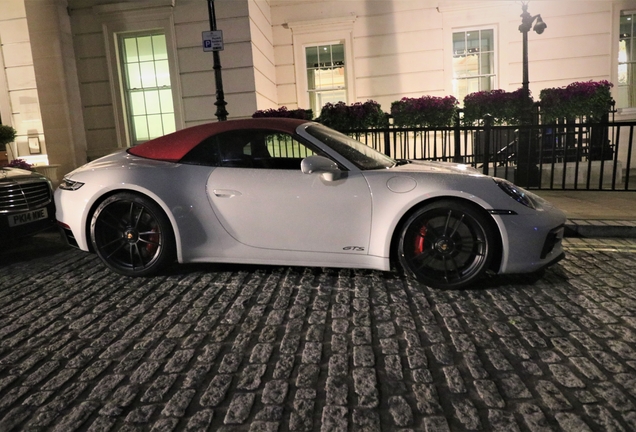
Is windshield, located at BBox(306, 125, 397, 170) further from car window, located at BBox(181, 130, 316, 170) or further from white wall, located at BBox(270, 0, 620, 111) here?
white wall, located at BBox(270, 0, 620, 111)

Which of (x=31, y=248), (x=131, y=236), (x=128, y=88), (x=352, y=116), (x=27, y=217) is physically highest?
(x=128, y=88)

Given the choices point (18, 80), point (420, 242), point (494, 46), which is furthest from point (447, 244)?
point (18, 80)

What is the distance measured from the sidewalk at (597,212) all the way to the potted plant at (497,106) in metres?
2.04

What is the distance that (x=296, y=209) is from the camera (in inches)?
147

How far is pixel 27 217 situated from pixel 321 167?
370cm

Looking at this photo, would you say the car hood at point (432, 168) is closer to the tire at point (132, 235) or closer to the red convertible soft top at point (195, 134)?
the red convertible soft top at point (195, 134)

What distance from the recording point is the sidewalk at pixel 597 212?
17.1 ft

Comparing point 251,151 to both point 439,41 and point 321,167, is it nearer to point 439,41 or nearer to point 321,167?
point 321,167

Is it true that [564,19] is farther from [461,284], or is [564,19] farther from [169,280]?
[169,280]

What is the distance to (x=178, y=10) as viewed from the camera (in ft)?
35.1

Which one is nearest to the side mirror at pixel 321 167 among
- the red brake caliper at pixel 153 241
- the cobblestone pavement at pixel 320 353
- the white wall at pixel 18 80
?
the cobblestone pavement at pixel 320 353

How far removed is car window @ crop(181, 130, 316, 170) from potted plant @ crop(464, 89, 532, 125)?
6511mm

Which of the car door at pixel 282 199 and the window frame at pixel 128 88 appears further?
the window frame at pixel 128 88

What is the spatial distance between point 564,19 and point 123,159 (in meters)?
12.0
